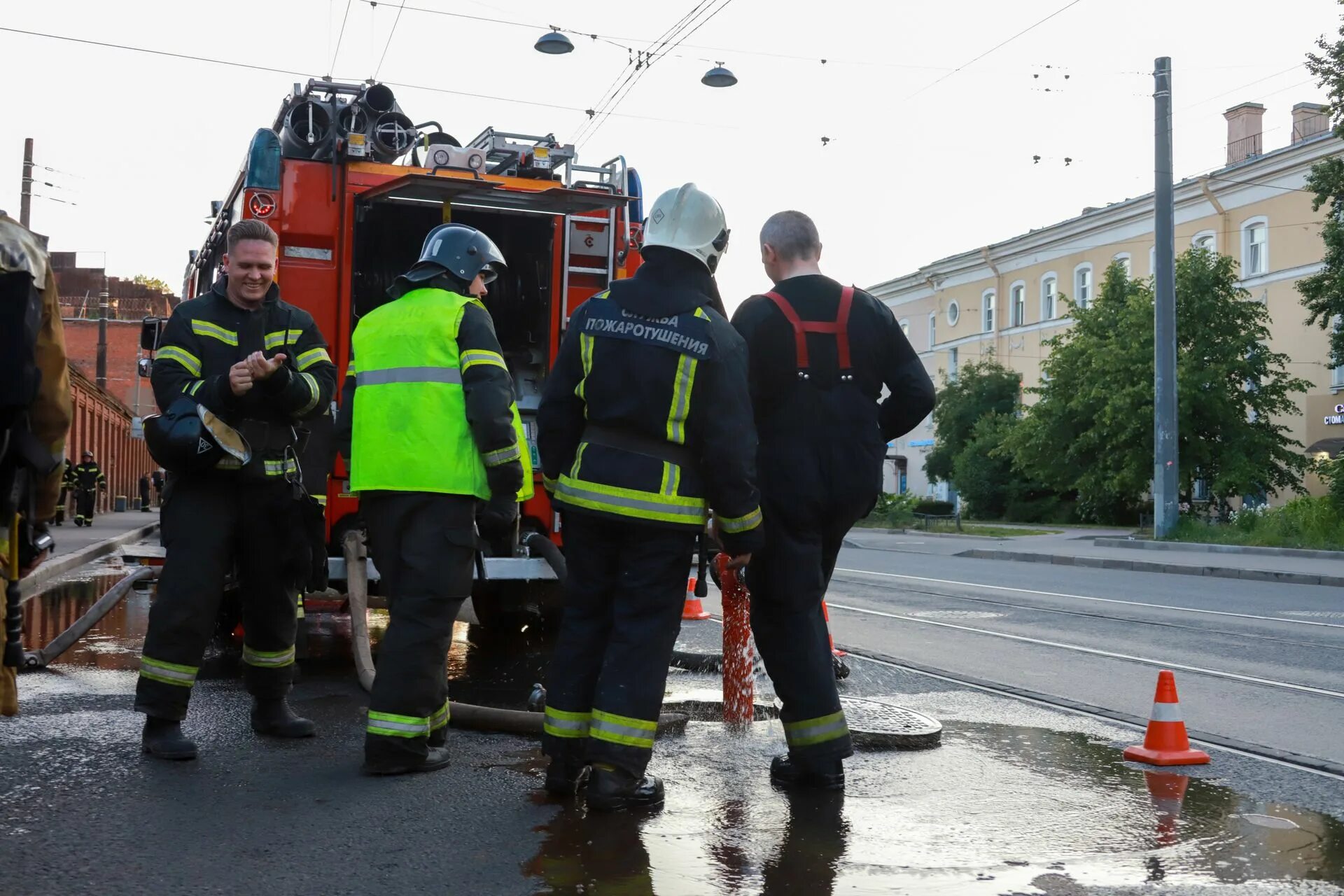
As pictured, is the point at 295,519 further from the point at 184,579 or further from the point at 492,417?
the point at 492,417

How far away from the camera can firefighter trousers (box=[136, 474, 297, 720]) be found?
5.34 meters

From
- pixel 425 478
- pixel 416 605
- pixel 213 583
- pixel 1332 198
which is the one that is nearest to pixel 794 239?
pixel 425 478

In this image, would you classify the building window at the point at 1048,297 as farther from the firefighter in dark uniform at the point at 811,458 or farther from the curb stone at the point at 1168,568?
the firefighter in dark uniform at the point at 811,458

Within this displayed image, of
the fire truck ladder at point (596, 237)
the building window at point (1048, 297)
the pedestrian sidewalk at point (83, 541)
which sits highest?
the building window at point (1048, 297)

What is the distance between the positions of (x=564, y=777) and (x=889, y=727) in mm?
1785

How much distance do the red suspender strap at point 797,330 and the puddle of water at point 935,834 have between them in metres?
1.51

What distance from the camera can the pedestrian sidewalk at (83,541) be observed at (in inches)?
629

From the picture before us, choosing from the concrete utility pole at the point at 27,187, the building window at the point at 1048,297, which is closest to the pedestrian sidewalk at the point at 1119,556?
the building window at the point at 1048,297

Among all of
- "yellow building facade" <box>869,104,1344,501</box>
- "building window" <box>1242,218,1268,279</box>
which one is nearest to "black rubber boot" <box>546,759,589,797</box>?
"yellow building facade" <box>869,104,1344,501</box>

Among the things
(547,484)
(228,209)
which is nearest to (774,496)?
(547,484)

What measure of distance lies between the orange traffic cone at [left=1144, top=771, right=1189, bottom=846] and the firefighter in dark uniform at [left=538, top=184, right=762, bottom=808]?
157 centimetres

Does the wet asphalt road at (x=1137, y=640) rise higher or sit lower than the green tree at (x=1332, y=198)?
lower

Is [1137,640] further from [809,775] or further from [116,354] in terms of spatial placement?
[116,354]

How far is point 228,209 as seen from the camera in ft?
30.5
